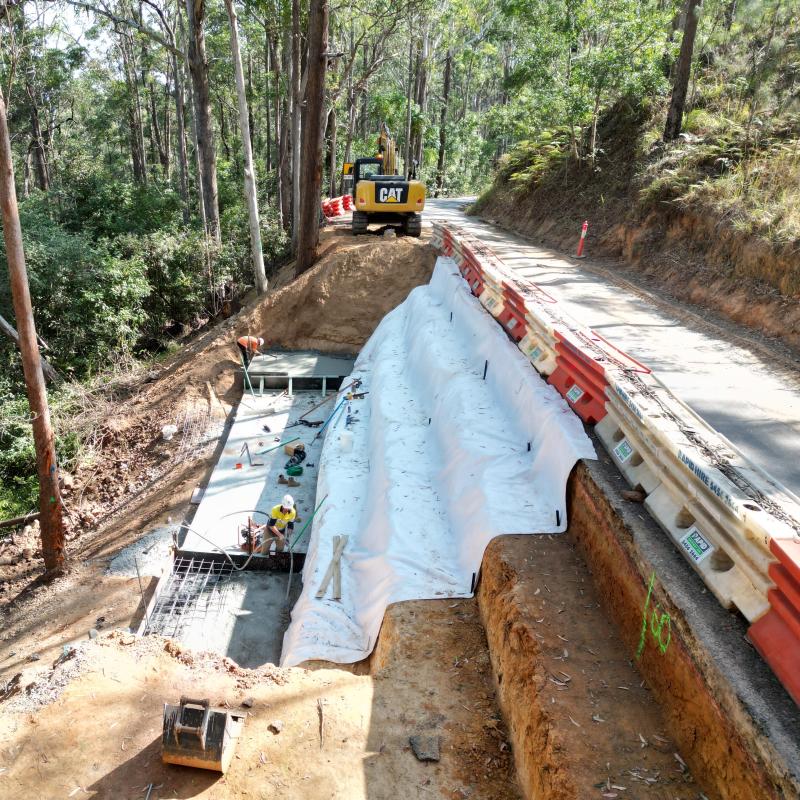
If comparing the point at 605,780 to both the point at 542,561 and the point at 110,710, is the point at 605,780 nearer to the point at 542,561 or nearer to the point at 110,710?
the point at 542,561

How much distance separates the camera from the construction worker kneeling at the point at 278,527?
28.2ft

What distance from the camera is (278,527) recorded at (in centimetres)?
871

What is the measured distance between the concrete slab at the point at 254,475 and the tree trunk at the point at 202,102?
8.16 metres

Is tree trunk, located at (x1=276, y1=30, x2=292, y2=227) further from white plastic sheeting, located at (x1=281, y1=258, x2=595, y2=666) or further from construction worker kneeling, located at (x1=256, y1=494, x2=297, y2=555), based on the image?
construction worker kneeling, located at (x1=256, y1=494, x2=297, y2=555)

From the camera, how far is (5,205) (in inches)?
A: 305

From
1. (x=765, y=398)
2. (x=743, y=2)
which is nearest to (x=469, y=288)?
(x=765, y=398)

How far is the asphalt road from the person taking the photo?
6.14 m

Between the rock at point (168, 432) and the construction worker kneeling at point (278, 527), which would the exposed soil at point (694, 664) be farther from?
the rock at point (168, 432)

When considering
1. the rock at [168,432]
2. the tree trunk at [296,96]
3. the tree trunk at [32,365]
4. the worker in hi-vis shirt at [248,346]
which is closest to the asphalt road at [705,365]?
the worker in hi-vis shirt at [248,346]

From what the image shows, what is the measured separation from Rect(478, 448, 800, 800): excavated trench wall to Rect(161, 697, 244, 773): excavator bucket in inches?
82.9

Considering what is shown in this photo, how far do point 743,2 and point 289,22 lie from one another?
14788 millimetres

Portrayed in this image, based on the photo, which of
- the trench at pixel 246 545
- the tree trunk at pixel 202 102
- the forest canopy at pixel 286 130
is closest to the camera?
the trench at pixel 246 545

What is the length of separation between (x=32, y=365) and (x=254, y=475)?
3.90m

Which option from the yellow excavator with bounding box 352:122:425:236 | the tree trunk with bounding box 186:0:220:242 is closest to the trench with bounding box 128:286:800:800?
the yellow excavator with bounding box 352:122:425:236
